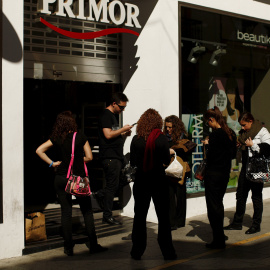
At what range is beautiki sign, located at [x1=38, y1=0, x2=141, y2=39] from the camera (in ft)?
26.0

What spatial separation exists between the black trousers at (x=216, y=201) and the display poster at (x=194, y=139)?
9.11ft

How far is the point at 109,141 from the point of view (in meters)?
8.91

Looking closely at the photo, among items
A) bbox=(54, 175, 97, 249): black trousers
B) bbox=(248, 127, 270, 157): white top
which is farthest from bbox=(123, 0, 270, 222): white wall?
bbox=(54, 175, 97, 249): black trousers

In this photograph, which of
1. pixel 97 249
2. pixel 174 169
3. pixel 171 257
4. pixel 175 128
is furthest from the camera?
pixel 175 128

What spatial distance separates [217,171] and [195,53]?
3687 millimetres

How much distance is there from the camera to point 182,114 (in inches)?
401

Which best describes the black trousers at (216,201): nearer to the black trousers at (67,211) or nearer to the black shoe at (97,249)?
the black shoe at (97,249)

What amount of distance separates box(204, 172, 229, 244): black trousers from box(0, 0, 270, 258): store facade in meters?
2.15

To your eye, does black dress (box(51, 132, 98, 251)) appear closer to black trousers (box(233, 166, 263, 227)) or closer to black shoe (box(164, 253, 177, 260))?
black shoe (box(164, 253, 177, 260))

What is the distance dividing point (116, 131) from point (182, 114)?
1.92 meters

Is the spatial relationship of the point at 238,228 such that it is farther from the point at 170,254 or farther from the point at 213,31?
the point at 213,31

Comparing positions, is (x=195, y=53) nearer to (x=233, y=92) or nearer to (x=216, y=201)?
(x=233, y=92)

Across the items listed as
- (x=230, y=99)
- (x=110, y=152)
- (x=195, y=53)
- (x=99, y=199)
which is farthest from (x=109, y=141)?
(x=230, y=99)

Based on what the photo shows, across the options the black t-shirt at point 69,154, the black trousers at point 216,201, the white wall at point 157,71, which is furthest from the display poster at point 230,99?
the black t-shirt at point 69,154
